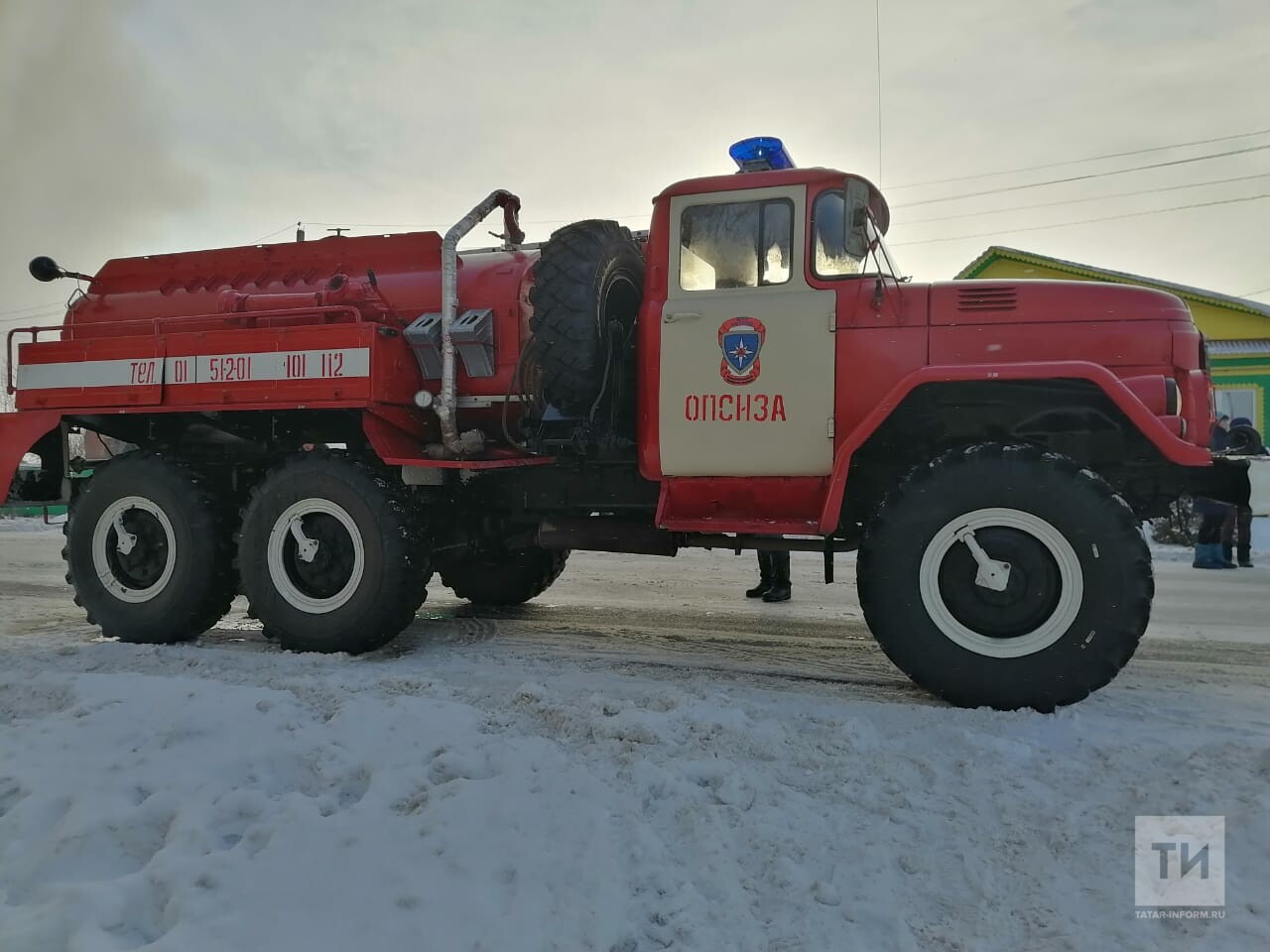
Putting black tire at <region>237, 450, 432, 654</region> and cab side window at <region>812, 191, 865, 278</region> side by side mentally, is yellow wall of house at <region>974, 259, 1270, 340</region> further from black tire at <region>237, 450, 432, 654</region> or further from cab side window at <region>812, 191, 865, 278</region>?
black tire at <region>237, 450, 432, 654</region>

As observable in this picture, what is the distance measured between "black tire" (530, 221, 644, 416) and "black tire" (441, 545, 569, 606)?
2262 mm

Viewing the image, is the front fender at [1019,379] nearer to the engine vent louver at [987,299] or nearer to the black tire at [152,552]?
the engine vent louver at [987,299]

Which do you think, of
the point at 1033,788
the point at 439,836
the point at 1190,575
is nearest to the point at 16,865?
the point at 439,836

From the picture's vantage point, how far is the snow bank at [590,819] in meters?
2.19

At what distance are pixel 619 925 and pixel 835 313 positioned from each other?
3.28m

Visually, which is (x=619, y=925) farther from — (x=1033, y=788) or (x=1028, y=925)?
(x=1033, y=788)

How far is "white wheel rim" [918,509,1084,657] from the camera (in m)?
3.91

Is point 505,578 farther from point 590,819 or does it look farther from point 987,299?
point 590,819

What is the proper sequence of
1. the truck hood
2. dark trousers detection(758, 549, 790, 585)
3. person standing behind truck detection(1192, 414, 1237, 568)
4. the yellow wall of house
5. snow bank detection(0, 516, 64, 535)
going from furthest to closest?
the yellow wall of house, snow bank detection(0, 516, 64, 535), person standing behind truck detection(1192, 414, 1237, 568), dark trousers detection(758, 549, 790, 585), the truck hood

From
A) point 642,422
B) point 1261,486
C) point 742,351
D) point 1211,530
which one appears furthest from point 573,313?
point 1211,530

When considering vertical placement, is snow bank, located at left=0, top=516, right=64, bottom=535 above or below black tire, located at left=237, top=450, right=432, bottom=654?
below

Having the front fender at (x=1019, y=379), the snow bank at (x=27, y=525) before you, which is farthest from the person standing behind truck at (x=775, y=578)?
the snow bank at (x=27, y=525)

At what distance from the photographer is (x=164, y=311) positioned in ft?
20.1

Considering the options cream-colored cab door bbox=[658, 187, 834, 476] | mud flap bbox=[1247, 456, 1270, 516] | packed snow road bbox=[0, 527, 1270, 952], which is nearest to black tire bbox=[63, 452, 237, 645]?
packed snow road bbox=[0, 527, 1270, 952]
